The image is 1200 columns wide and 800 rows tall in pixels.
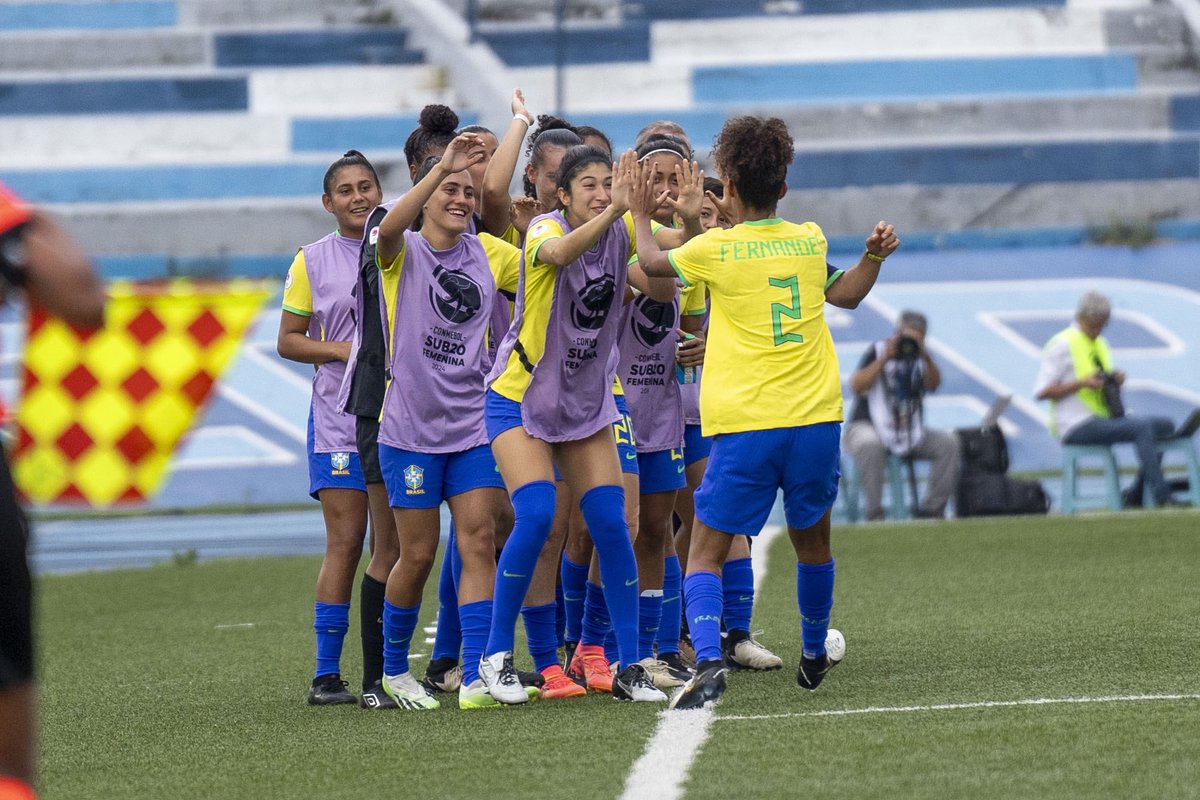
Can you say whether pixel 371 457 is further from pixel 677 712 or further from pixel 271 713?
pixel 677 712

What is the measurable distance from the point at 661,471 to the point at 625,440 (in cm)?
41

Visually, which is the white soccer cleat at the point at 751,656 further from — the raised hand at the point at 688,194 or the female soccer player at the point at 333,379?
the raised hand at the point at 688,194

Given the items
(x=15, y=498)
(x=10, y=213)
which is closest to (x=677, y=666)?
(x=15, y=498)

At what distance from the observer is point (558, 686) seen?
610cm

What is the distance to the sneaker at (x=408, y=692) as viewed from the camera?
6035mm

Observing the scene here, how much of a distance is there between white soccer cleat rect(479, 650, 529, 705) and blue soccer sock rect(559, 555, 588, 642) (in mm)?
960

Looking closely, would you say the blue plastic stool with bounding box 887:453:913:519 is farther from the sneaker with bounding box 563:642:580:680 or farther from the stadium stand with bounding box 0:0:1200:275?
the sneaker with bounding box 563:642:580:680

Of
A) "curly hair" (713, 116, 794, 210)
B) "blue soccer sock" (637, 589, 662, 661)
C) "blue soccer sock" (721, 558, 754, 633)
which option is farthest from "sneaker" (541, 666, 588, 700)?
"curly hair" (713, 116, 794, 210)

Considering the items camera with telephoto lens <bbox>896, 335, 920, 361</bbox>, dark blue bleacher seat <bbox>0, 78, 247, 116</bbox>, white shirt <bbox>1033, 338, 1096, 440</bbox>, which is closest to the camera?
white shirt <bbox>1033, 338, 1096, 440</bbox>

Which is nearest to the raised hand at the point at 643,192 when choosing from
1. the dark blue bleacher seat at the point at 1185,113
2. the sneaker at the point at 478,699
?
the sneaker at the point at 478,699

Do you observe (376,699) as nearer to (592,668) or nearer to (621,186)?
(592,668)

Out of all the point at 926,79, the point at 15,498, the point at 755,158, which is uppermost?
the point at 926,79

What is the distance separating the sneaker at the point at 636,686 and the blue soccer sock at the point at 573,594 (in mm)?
965

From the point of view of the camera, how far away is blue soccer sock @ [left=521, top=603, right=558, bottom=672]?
6230 millimetres
